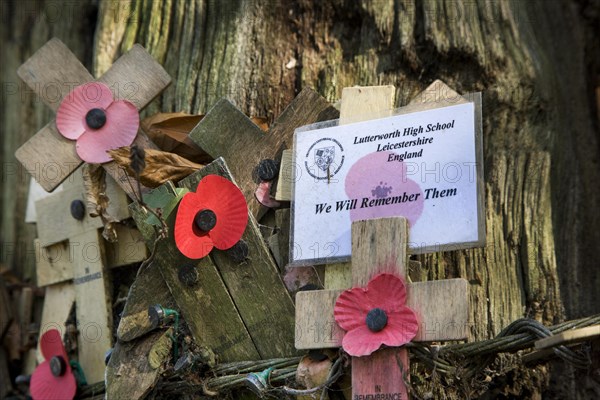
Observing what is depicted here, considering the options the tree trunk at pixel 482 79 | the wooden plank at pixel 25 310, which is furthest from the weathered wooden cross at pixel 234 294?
the wooden plank at pixel 25 310

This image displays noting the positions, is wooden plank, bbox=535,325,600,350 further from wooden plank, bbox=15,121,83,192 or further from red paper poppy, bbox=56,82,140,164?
wooden plank, bbox=15,121,83,192

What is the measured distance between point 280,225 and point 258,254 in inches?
5.2

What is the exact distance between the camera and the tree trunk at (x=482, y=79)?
3027 millimetres

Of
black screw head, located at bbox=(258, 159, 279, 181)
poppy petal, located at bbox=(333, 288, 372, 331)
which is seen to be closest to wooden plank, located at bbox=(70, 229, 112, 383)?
black screw head, located at bbox=(258, 159, 279, 181)

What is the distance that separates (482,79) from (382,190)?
2.87ft

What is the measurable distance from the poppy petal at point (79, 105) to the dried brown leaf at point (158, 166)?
0.27 m

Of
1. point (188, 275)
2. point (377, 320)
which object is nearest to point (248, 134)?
point (188, 275)

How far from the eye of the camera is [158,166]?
2824 millimetres

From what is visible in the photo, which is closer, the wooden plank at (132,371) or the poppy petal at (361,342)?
the poppy petal at (361,342)

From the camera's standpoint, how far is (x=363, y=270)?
2.48 metres

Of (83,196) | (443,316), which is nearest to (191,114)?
(83,196)

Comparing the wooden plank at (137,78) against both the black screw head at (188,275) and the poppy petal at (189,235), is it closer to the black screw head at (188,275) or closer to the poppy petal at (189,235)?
the poppy petal at (189,235)

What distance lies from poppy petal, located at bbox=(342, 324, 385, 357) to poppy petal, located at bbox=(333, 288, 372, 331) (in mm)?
17

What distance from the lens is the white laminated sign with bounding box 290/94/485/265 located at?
8.26 ft
